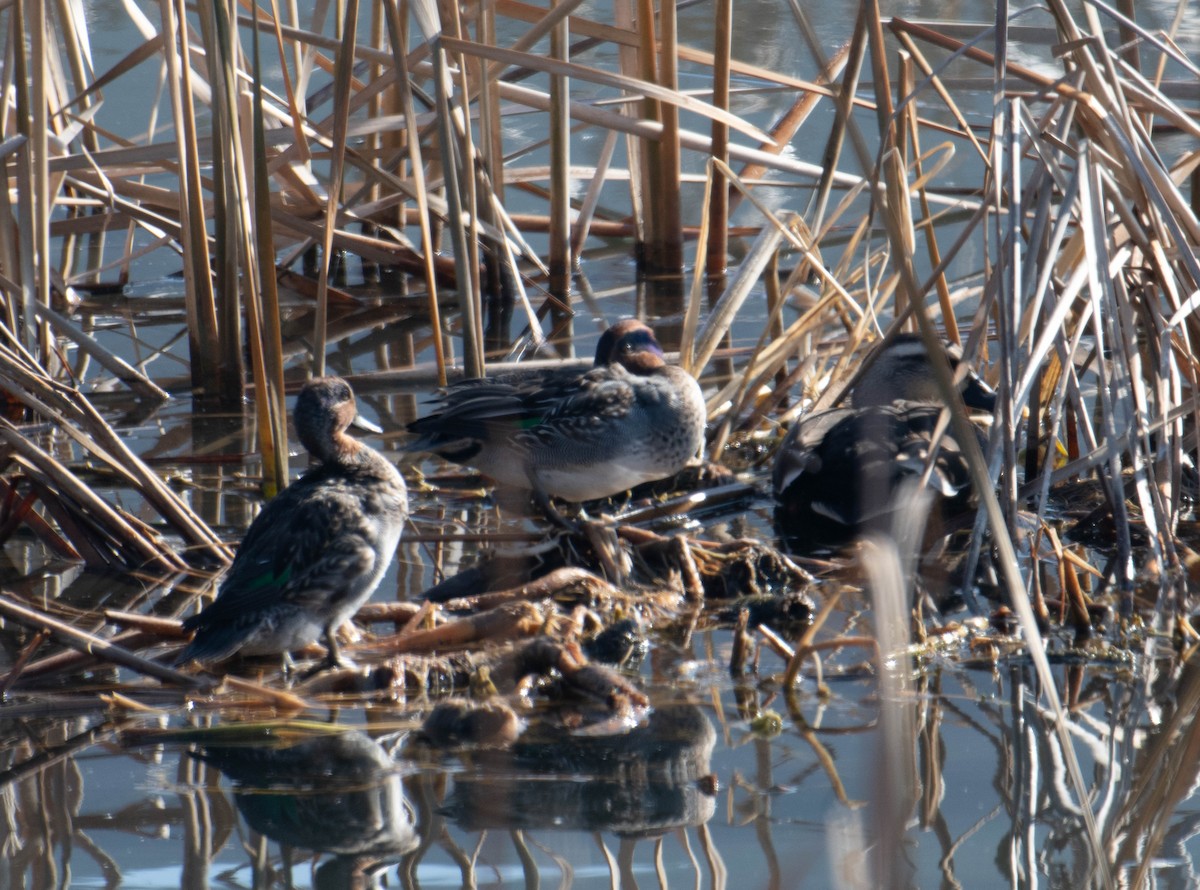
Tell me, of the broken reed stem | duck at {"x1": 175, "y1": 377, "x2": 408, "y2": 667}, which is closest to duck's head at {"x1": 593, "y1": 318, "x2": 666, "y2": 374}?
duck at {"x1": 175, "y1": 377, "x2": 408, "y2": 667}

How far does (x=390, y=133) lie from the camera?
768 centimetres

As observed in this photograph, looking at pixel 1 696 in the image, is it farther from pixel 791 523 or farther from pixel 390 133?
pixel 390 133

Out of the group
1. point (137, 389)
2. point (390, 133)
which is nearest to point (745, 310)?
point (390, 133)

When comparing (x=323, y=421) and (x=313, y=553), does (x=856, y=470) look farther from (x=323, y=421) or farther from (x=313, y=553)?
(x=313, y=553)

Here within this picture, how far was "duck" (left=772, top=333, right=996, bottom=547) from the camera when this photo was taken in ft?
16.1

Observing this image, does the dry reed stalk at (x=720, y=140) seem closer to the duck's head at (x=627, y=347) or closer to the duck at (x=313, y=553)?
the duck's head at (x=627, y=347)

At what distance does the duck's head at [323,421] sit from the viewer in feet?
13.9

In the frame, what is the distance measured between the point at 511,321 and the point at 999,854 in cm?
474

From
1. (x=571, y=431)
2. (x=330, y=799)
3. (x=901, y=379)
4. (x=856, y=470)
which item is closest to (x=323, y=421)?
(x=571, y=431)

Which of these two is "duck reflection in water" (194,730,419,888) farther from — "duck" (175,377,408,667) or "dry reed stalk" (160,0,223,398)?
"dry reed stalk" (160,0,223,398)

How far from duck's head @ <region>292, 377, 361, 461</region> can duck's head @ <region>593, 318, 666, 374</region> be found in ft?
4.60

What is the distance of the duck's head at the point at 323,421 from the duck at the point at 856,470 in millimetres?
1599

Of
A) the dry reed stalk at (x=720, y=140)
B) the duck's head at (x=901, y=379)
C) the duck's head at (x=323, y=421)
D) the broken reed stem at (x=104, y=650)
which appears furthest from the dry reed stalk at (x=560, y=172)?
the broken reed stem at (x=104, y=650)

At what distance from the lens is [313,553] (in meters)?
3.91
